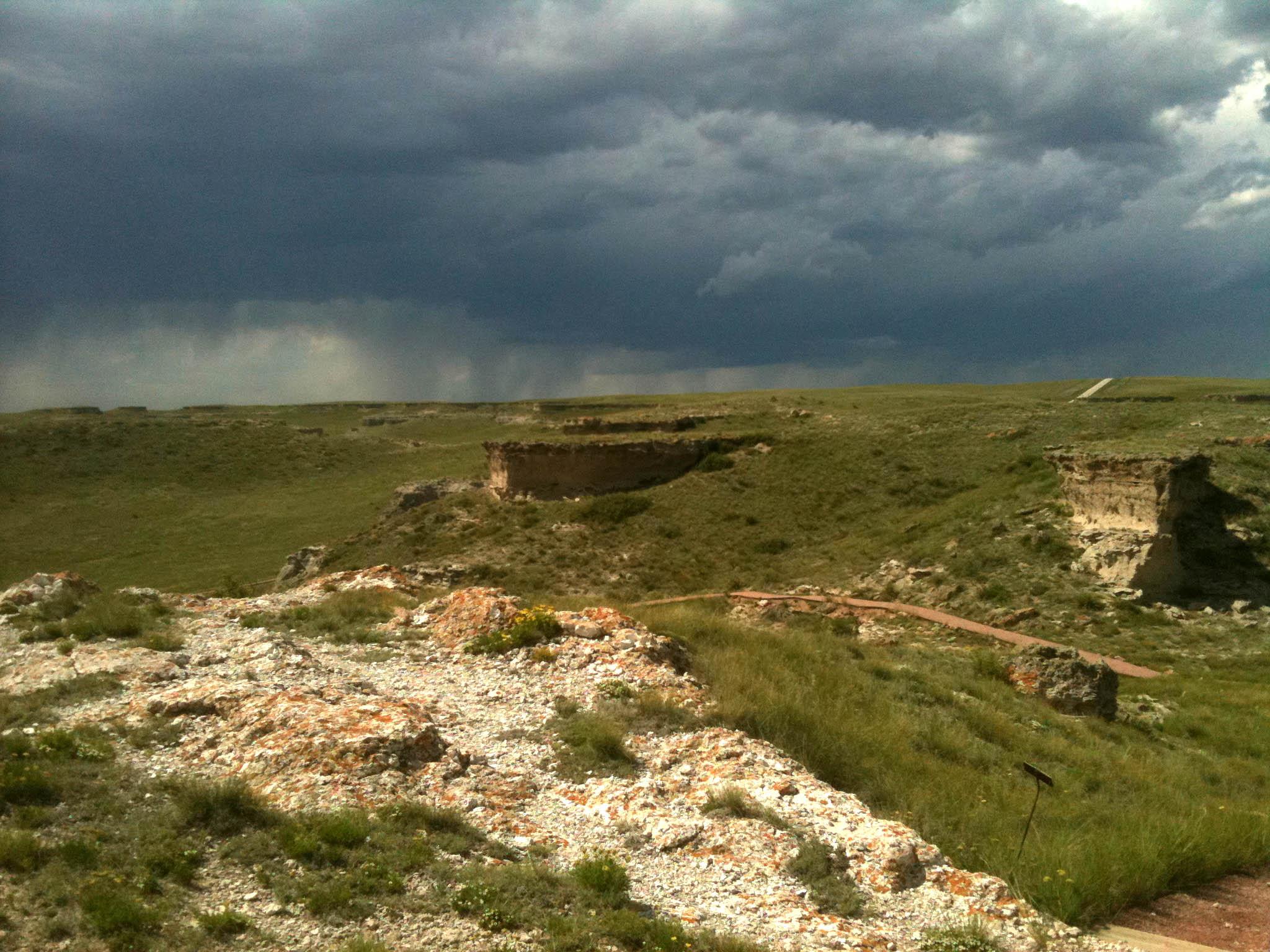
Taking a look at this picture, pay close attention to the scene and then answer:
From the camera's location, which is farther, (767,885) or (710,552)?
(710,552)

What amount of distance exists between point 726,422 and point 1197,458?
1030 inches

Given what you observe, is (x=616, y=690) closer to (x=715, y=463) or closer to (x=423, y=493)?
(x=715, y=463)

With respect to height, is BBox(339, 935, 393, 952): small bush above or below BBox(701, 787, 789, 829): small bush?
above

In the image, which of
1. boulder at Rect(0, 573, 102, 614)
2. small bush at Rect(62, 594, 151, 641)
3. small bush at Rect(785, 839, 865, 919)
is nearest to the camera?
small bush at Rect(785, 839, 865, 919)

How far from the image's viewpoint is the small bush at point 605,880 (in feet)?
19.4

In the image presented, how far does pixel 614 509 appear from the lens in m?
36.8

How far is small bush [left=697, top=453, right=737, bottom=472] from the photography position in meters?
40.6

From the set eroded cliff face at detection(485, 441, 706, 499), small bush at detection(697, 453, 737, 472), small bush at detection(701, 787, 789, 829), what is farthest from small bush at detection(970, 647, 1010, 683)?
eroded cliff face at detection(485, 441, 706, 499)

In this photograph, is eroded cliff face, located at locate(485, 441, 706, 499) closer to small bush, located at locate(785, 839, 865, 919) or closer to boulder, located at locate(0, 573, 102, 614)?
boulder, located at locate(0, 573, 102, 614)

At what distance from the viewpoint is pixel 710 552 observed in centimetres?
3381

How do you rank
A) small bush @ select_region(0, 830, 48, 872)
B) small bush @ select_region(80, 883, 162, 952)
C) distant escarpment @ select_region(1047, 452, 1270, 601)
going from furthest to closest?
1. distant escarpment @ select_region(1047, 452, 1270, 601)
2. small bush @ select_region(0, 830, 48, 872)
3. small bush @ select_region(80, 883, 162, 952)

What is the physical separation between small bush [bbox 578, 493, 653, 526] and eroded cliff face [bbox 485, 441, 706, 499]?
6.38 ft

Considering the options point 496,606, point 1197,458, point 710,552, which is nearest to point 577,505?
point 710,552

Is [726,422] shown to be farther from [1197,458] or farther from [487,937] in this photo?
[487,937]
